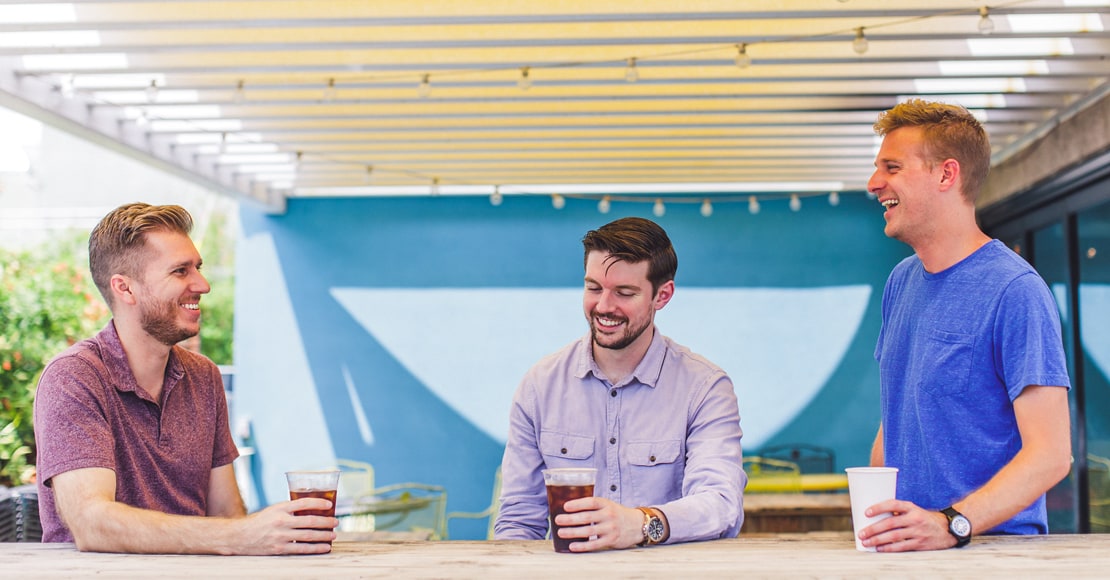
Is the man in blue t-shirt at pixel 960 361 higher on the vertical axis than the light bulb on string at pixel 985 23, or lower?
lower

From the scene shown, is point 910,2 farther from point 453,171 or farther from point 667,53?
point 453,171

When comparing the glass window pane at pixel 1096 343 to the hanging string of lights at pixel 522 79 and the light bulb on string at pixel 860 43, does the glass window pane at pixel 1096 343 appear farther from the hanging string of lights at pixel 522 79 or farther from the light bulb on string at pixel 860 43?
the light bulb on string at pixel 860 43

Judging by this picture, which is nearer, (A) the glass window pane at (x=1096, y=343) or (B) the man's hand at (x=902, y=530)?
(B) the man's hand at (x=902, y=530)

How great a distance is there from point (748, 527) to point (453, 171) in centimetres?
386

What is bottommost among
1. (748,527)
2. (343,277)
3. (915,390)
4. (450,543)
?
(748,527)

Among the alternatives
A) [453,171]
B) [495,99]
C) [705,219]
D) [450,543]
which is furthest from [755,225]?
[450,543]

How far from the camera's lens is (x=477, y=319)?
9250mm

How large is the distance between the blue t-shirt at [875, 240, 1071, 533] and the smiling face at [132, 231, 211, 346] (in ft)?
6.06

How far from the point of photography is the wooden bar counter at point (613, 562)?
1810 mm

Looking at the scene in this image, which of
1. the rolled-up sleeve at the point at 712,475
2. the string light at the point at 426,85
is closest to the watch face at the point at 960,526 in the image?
the rolled-up sleeve at the point at 712,475

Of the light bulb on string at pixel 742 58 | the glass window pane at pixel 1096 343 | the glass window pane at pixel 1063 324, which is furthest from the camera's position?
the glass window pane at pixel 1063 324

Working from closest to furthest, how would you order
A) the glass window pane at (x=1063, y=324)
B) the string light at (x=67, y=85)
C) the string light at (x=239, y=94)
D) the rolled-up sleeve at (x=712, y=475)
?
the rolled-up sleeve at (x=712, y=475), the string light at (x=67, y=85), the string light at (x=239, y=94), the glass window pane at (x=1063, y=324)

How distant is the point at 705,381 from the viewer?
266 centimetres

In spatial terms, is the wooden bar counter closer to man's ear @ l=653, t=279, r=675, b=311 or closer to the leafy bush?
man's ear @ l=653, t=279, r=675, b=311
